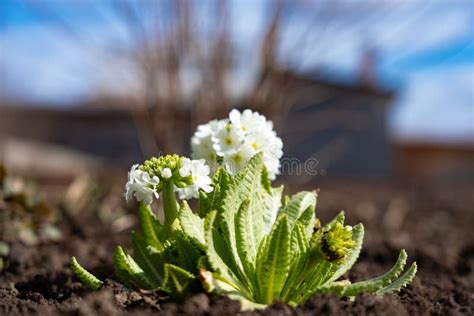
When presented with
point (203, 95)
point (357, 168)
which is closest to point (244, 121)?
point (203, 95)

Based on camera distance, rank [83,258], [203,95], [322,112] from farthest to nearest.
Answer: [322,112], [203,95], [83,258]

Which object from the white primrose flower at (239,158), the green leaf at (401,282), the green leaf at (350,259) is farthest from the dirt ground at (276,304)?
the white primrose flower at (239,158)

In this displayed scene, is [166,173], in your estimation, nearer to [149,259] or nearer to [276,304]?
[149,259]

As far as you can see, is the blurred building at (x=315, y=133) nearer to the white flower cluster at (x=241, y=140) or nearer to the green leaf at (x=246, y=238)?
the white flower cluster at (x=241, y=140)

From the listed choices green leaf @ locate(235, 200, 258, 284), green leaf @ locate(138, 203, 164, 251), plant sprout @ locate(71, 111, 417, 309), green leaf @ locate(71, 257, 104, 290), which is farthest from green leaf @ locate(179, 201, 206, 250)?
green leaf @ locate(71, 257, 104, 290)

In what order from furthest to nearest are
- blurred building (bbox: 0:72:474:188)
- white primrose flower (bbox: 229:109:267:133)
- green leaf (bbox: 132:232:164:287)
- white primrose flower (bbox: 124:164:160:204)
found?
blurred building (bbox: 0:72:474:188) → white primrose flower (bbox: 229:109:267:133) → green leaf (bbox: 132:232:164:287) → white primrose flower (bbox: 124:164:160:204)

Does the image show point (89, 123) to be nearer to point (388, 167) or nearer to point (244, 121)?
point (388, 167)

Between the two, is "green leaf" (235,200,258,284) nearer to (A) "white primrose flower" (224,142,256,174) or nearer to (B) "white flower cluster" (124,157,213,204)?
(B) "white flower cluster" (124,157,213,204)

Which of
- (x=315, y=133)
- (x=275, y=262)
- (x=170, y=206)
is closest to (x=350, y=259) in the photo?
(x=275, y=262)
